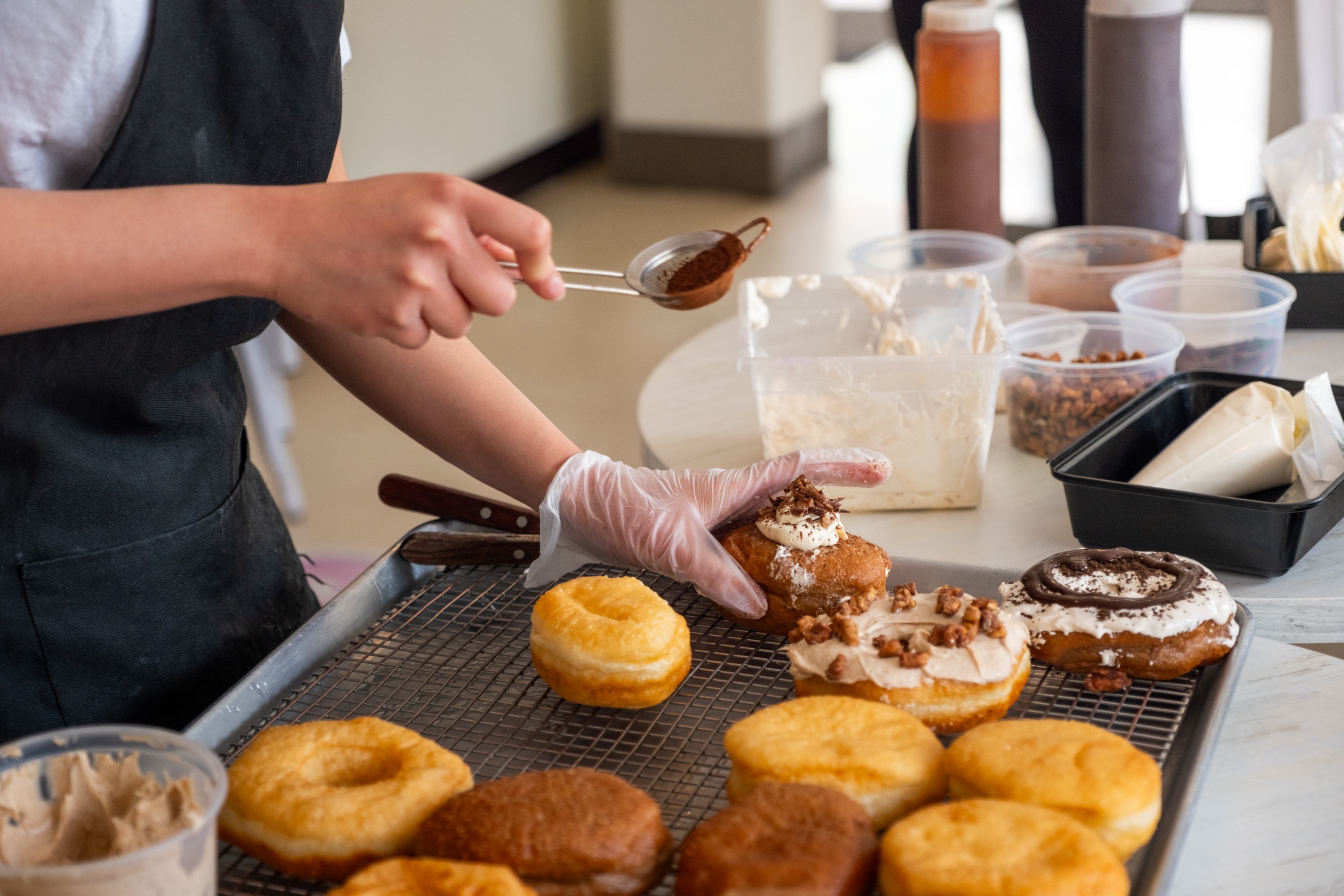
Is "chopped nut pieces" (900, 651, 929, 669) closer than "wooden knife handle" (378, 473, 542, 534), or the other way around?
"chopped nut pieces" (900, 651, 929, 669)

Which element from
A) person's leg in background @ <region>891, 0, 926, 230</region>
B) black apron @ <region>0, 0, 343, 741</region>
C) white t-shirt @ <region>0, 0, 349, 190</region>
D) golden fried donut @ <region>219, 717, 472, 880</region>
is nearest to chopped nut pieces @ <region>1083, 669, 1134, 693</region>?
golden fried donut @ <region>219, 717, 472, 880</region>

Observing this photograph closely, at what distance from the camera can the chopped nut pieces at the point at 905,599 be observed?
1.01 metres

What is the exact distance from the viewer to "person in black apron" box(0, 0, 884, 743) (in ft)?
2.68

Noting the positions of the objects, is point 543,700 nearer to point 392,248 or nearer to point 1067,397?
point 392,248

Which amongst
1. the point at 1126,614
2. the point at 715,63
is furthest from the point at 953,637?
the point at 715,63

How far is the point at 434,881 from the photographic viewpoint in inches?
29.0

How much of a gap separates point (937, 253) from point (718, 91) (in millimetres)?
4121

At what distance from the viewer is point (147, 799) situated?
28.2 inches

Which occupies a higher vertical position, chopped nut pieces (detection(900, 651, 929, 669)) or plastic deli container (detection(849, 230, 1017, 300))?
plastic deli container (detection(849, 230, 1017, 300))

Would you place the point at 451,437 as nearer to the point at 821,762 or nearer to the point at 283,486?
the point at 821,762

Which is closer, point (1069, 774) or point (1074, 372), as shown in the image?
point (1069, 774)

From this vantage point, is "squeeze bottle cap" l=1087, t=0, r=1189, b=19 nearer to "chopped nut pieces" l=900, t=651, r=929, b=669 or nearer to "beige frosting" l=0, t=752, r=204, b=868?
"chopped nut pieces" l=900, t=651, r=929, b=669

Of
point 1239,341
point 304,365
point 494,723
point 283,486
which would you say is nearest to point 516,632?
point 494,723

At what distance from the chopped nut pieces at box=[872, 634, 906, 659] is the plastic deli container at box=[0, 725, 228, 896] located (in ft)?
1.56
